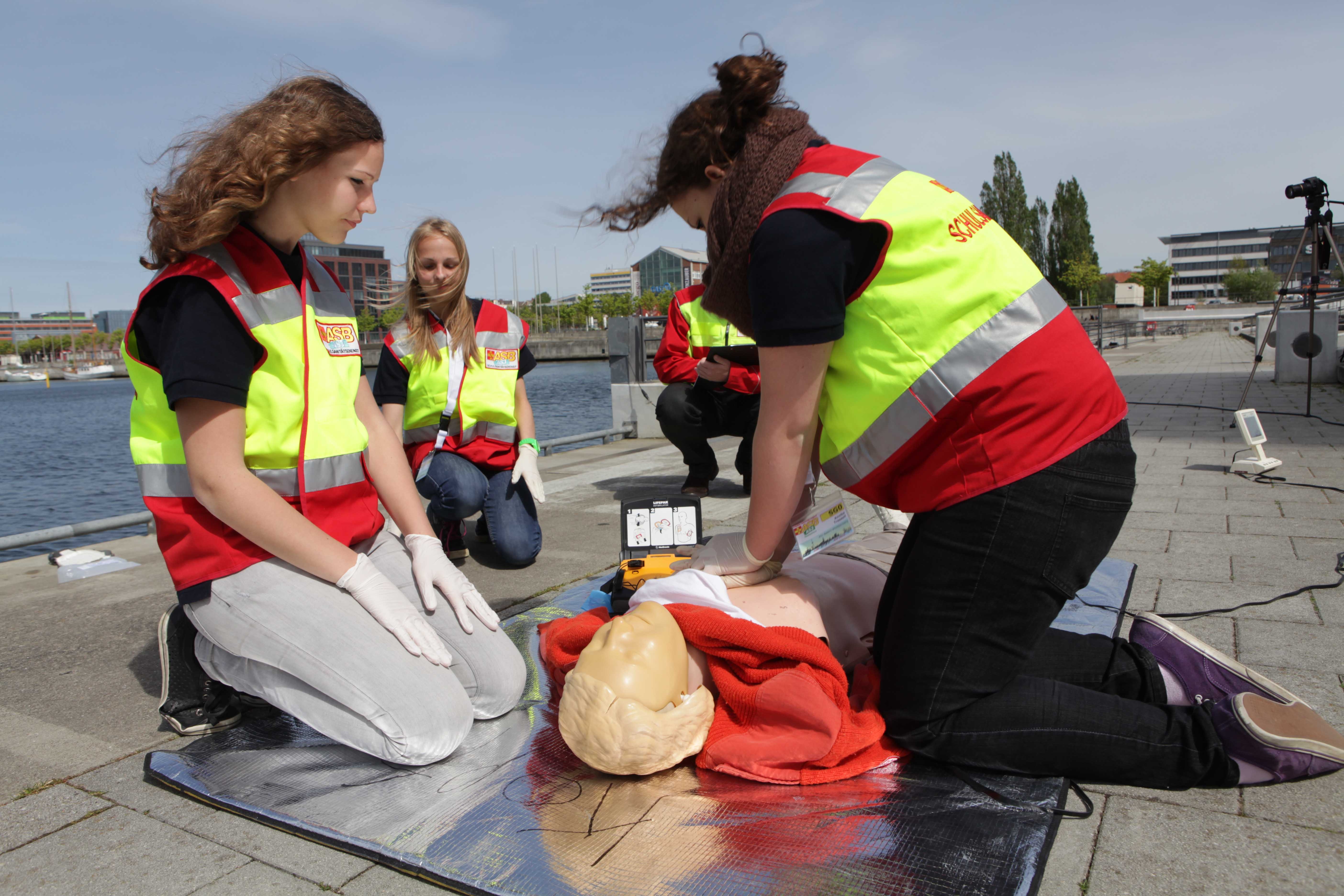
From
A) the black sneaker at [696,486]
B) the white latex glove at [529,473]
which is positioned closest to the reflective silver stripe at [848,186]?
the white latex glove at [529,473]

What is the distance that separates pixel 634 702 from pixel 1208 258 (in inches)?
4734

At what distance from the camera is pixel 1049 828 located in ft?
4.95

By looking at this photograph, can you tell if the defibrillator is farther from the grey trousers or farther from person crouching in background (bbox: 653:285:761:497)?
person crouching in background (bbox: 653:285:761:497)

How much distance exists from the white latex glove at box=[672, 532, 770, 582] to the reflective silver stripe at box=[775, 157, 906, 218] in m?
0.76

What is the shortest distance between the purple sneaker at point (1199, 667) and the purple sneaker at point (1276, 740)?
65 mm

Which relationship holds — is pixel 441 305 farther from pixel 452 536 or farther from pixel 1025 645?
pixel 1025 645

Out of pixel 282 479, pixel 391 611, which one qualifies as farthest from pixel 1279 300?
pixel 282 479

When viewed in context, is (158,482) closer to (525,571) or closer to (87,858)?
(87,858)

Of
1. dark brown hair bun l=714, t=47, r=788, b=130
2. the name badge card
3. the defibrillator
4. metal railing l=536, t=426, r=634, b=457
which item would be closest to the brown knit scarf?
dark brown hair bun l=714, t=47, r=788, b=130

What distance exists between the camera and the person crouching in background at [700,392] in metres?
4.84

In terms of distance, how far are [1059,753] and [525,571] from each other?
2395mm

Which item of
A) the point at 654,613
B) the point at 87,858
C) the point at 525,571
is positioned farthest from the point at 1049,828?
the point at 525,571

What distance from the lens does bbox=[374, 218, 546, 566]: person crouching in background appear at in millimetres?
3602

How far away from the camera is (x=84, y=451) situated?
2112cm
